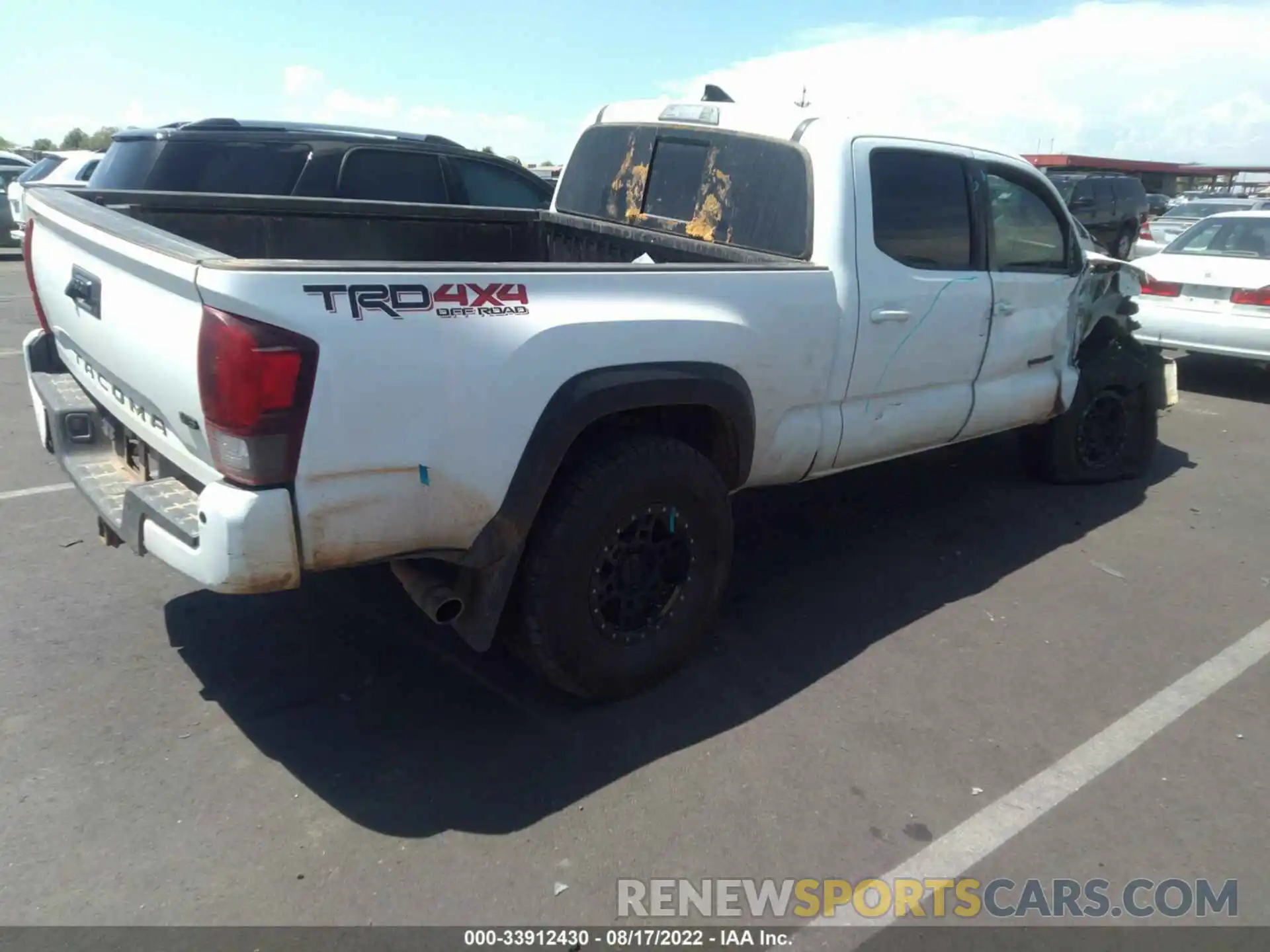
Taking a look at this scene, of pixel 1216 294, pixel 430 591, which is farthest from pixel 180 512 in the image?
pixel 1216 294

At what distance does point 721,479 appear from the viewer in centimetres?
360

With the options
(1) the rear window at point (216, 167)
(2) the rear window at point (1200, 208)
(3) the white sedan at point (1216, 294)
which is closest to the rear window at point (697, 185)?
(1) the rear window at point (216, 167)

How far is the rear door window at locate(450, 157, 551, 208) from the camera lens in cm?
822

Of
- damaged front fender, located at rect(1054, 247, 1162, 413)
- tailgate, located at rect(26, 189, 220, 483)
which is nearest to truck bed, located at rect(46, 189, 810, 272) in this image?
tailgate, located at rect(26, 189, 220, 483)

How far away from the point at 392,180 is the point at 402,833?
611cm

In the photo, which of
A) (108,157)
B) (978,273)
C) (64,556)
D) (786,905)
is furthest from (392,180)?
(786,905)

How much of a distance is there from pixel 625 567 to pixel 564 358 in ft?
2.71

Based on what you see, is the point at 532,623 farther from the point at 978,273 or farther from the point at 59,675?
the point at 978,273

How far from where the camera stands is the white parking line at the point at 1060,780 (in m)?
2.79

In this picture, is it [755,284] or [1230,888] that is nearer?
[1230,888]

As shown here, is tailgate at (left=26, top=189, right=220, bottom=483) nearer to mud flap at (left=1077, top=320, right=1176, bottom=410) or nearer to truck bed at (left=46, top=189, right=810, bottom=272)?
truck bed at (left=46, top=189, right=810, bottom=272)

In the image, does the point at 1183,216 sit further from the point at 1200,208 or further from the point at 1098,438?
the point at 1098,438

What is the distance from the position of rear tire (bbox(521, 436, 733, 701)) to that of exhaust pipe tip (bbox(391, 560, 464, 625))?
9.6 inches

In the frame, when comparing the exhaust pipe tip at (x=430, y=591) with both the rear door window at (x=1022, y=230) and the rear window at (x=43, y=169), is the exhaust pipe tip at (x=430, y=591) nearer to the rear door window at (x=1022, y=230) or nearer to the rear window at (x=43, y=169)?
→ the rear door window at (x=1022, y=230)
